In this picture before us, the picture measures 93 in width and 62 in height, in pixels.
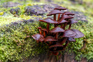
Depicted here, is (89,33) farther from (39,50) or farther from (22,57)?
(22,57)

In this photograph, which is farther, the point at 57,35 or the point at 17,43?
the point at 17,43

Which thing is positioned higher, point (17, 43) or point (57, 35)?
point (57, 35)

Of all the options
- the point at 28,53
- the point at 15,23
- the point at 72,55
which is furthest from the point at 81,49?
the point at 15,23

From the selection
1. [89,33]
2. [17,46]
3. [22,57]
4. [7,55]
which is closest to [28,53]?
[22,57]

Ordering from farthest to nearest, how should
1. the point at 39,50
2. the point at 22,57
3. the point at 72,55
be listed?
1. the point at 72,55
2. the point at 39,50
3. the point at 22,57

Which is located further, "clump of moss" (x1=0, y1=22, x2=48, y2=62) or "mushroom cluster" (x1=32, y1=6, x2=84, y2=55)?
"clump of moss" (x1=0, y1=22, x2=48, y2=62)

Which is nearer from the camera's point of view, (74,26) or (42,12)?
(74,26)

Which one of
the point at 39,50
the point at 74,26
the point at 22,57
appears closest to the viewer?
the point at 22,57

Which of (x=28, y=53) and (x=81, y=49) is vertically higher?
(x=28, y=53)

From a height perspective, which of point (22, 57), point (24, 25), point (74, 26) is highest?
point (24, 25)

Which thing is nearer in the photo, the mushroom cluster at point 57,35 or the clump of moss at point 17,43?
the mushroom cluster at point 57,35
